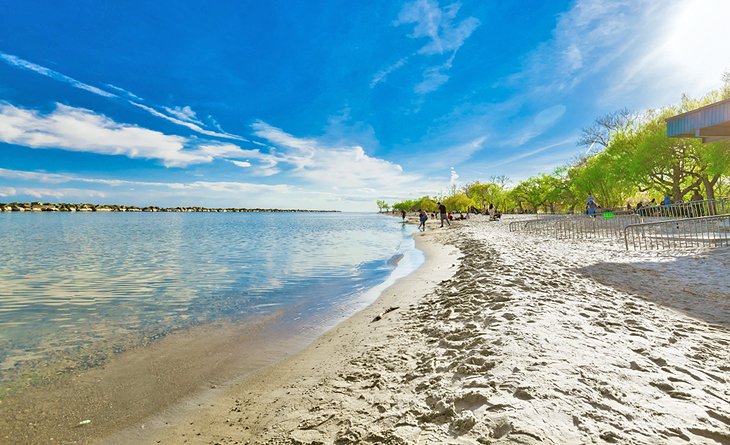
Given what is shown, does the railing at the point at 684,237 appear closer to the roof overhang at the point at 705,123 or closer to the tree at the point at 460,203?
the roof overhang at the point at 705,123

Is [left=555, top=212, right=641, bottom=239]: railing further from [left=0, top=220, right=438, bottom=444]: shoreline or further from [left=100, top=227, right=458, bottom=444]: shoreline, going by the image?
[left=0, top=220, right=438, bottom=444]: shoreline

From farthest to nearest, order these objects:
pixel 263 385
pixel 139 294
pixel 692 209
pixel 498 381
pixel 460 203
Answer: pixel 460 203 → pixel 692 209 → pixel 139 294 → pixel 263 385 → pixel 498 381

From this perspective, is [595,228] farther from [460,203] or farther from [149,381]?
[460,203]

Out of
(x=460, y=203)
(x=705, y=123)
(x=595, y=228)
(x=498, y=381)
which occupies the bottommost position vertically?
(x=498, y=381)

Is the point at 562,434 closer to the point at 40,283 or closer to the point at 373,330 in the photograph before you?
the point at 373,330

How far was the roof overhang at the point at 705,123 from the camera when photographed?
12.7m

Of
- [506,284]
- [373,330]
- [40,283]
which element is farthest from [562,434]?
[40,283]

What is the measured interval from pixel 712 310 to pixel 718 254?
307 inches

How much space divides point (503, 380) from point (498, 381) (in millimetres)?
56

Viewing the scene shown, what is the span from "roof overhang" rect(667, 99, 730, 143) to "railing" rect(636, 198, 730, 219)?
157 inches

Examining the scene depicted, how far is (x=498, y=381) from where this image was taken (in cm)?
325

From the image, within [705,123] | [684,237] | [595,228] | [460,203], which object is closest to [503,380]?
[705,123]

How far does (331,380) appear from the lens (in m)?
4.14

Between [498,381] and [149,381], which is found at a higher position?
[498,381]
